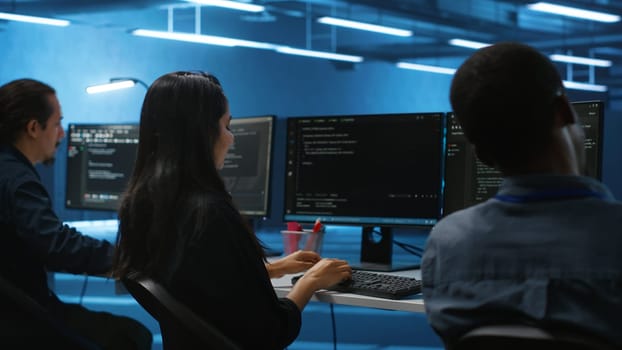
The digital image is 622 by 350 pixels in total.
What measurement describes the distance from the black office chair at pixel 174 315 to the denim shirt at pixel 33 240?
0.83 metres

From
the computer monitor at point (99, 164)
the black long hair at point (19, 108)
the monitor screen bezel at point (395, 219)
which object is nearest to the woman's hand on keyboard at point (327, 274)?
the monitor screen bezel at point (395, 219)

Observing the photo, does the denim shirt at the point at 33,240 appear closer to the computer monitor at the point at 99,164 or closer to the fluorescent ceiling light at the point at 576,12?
the computer monitor at the point at 99,164

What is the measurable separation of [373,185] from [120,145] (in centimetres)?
159

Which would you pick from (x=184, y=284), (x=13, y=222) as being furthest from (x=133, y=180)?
(x=13, y=222)

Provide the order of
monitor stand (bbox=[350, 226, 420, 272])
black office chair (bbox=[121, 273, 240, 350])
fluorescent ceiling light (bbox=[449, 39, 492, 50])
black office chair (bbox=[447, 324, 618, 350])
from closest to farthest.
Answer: black office chair (bbox=[447, 324, 618, 350]) → black office chair (bbox=[121, 273, 240, 350]) → monitor stand (bbox=[350, 226, 420, 272]) → fluorescent ceiling light (bbox=[449, 39, 492, 50])

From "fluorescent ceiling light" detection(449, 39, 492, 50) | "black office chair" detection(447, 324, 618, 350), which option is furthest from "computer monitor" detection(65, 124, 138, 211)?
"fluorescent ceiling light" detection(449, 39, 492, 50)

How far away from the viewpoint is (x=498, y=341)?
0.84 meters

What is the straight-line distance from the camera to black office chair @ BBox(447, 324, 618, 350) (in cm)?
82

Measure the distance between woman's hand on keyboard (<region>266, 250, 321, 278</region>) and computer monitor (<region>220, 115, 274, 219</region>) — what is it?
71cm

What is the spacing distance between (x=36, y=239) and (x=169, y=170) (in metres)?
0.76

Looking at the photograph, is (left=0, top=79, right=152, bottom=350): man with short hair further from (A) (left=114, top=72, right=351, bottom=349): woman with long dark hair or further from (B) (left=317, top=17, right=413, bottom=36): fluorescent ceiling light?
(B) (left=317, top=17, right=413, bottom=36): fluorescent ceiling light

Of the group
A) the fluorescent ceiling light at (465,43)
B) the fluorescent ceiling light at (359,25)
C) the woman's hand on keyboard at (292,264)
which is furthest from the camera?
the fluorescent ceiling light at (465,43)

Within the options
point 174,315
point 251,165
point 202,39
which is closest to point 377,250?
point 251,165

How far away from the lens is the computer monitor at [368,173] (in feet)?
7.38
